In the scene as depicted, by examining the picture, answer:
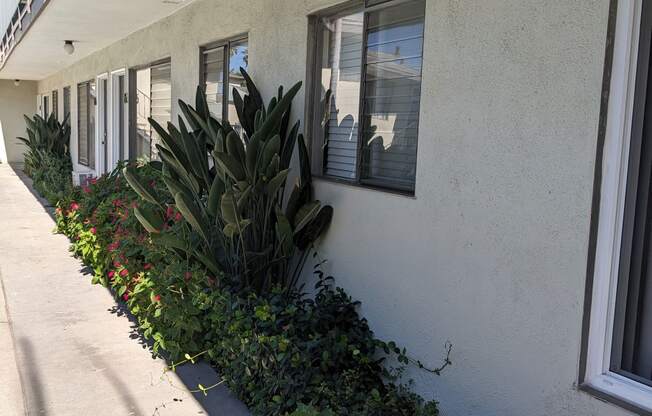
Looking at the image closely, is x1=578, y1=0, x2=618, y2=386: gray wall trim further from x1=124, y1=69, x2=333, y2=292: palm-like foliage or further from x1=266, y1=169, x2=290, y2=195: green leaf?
A: x1=266, y1=169, x2=290, y2=195: green leaf

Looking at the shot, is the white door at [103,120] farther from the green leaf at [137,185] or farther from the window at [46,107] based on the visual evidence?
the window at [46,107]

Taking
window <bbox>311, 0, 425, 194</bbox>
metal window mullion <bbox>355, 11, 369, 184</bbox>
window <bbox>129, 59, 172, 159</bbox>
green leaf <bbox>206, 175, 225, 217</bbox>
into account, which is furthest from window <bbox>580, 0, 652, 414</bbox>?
window <bbox>129, 59, 172, 159</bbox>

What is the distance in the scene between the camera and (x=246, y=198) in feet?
14.3

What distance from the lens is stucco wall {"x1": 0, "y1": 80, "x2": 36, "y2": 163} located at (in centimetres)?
2272

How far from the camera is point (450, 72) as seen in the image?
10.8 ft

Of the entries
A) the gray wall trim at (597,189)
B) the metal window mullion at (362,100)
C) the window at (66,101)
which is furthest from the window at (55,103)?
the gray wall trim at (597,189)

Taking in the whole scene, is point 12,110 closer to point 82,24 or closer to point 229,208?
point 82,24

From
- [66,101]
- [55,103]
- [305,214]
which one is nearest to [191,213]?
[305,214]

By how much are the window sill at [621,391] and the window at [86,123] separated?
1188 cm

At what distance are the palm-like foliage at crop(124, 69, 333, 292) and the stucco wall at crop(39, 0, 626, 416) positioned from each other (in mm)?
560

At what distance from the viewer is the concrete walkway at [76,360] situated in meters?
3.88

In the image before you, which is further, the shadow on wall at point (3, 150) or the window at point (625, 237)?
the shadow on wall at point (3, 150)

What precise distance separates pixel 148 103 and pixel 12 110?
16.5 metres

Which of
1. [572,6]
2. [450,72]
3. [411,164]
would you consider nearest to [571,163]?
[572,6]
